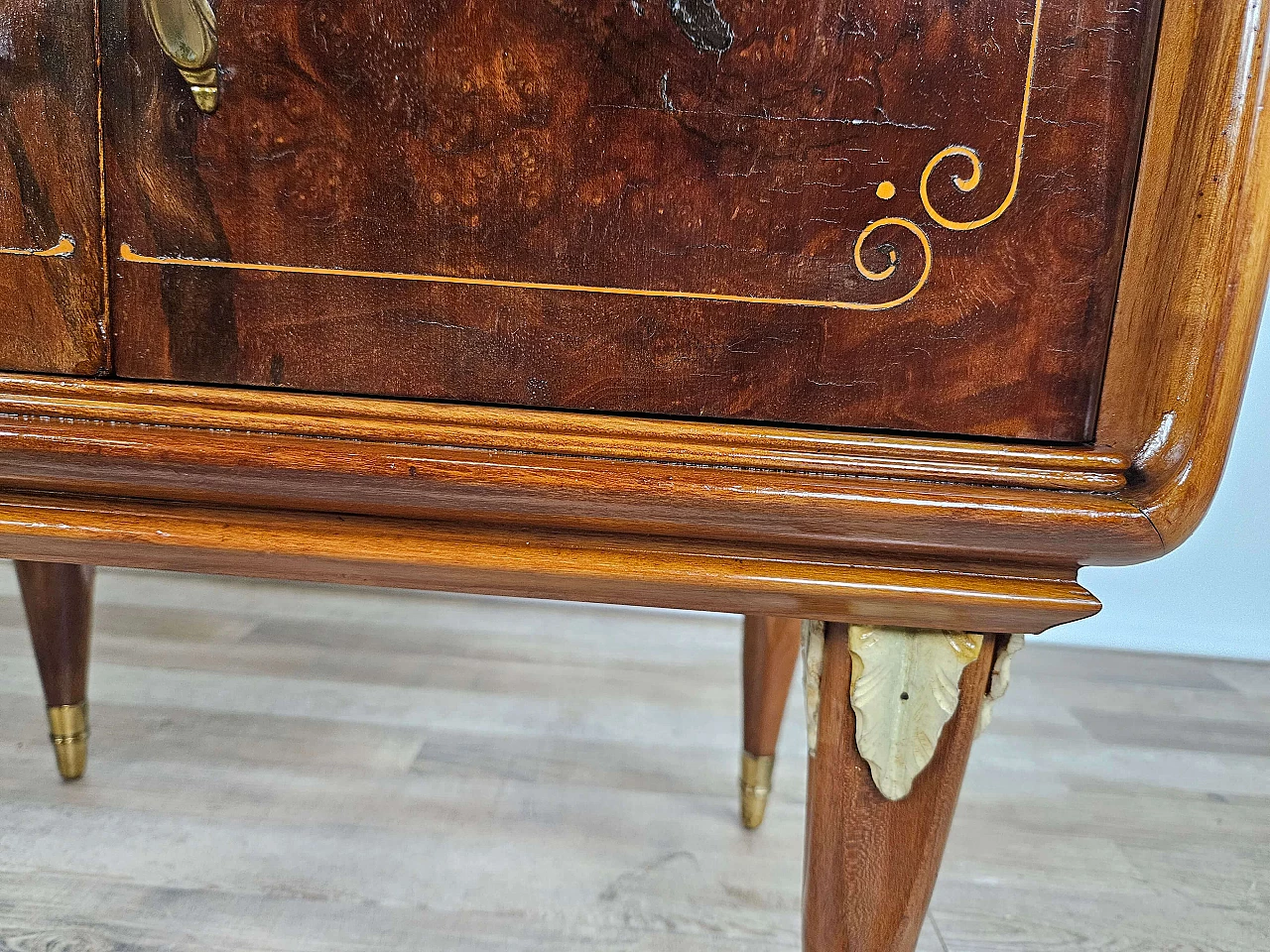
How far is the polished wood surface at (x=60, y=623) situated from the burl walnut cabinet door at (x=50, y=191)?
565 mm

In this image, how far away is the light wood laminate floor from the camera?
780 millimetres

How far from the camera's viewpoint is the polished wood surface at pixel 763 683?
89 centimetres

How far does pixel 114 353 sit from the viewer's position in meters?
0.40

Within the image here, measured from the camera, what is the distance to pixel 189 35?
365 millimetres

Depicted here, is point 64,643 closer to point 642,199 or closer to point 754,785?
point 754,785

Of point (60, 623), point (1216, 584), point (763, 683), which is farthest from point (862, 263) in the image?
point (1216, 584)

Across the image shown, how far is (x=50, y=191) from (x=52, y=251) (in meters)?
0.02

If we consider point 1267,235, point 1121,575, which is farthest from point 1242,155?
point 1121,575

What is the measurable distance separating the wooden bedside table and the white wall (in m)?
1.19

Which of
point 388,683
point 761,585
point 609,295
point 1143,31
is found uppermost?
point 1143,31

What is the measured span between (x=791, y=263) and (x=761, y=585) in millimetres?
126

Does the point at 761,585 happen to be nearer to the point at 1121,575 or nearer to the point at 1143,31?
the point at 1143,31

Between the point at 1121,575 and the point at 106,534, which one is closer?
the point at 106,534

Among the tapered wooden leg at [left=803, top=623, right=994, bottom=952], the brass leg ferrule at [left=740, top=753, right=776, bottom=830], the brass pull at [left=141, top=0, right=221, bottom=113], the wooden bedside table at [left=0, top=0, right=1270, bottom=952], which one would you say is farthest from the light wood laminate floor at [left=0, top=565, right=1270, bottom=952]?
the brass pull at [left=141, top=0, right=221, bottom=113]
